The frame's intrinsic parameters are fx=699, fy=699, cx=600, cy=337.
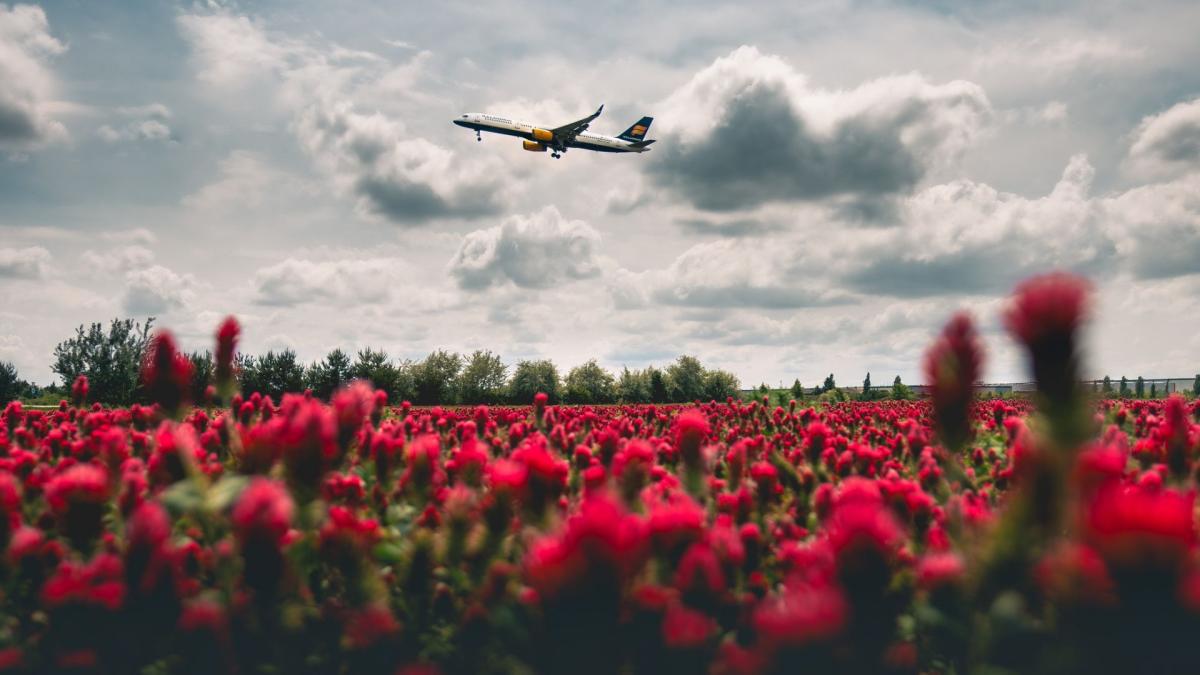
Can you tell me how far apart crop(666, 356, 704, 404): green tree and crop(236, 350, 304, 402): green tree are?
37.8m

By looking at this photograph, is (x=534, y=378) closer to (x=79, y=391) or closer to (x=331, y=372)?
(x=331, y=372)

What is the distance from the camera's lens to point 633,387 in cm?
7500

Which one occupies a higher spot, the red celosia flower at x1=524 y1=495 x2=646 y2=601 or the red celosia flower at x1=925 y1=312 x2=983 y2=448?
the red celosia flower at x1=925 y1=312 x2=983 y2=448

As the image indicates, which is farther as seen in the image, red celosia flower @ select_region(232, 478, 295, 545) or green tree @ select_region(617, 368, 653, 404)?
green tree @ select_region(617, 368, 653, 404)

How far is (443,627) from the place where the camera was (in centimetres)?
238

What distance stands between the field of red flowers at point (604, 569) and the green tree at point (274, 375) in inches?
1719

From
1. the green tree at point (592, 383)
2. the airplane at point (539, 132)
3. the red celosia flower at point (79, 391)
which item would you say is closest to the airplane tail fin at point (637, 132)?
the airplane at point (539, 132)

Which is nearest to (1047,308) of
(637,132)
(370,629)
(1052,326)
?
(1052,326)

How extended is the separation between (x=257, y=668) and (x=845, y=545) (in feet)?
5.26

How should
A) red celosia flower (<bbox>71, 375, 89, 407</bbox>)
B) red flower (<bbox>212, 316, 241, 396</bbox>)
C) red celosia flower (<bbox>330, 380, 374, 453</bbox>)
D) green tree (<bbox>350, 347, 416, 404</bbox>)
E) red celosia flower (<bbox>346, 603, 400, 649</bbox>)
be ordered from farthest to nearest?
green tree (<bbox>350, 347, 416, 404</bbox>) → red celosia flower (<bbox>71, 375, 89, 407</bbox>) → red flower (<bbox>212, 316, 241, 396</bbox>) → red celosia flower (<bbox>330, 380, 374, 453</bbox>) → red celosia flower (<bbox>346, 603, 400, 649</bbox>)

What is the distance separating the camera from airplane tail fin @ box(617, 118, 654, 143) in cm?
8920

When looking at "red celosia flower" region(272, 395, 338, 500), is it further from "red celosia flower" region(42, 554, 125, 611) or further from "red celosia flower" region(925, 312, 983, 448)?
"red celosia flower" region(925, 312, 983, 448)

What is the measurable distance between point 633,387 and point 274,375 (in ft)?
127

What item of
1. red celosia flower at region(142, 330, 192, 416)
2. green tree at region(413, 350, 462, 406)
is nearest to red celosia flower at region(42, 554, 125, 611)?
red celosia flower at region(142, 330, 192, 416)
